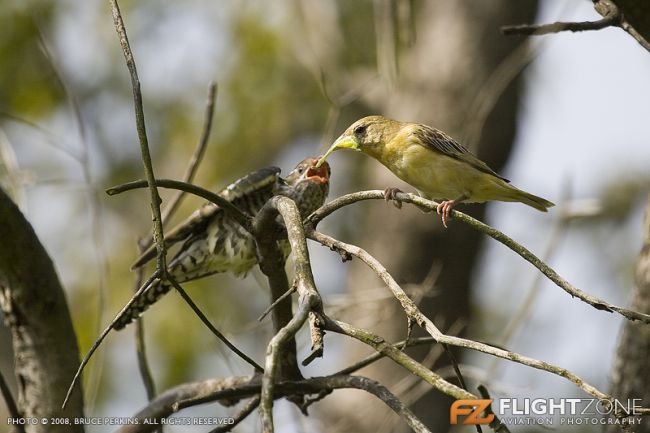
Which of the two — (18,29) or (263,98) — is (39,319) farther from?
(263,98)

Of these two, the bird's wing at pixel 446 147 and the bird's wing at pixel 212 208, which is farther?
the bird's wing at pixel 212 208

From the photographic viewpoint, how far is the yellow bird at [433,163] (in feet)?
14.5

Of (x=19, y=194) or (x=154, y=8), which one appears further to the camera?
(x=154, y=8)

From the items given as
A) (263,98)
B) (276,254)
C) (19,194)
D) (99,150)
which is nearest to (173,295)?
(99,150)

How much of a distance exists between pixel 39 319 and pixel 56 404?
0.39 m

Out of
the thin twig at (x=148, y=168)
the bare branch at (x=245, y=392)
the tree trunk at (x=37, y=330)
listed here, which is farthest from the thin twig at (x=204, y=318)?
the tree trunk at (x=37, y=330)

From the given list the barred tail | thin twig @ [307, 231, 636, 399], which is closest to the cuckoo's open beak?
the barred tail

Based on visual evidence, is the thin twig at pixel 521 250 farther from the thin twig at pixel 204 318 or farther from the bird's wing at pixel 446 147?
the bird's wing at pixel 446 147

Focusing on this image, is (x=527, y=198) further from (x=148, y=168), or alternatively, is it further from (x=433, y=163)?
(x=148, y=168)

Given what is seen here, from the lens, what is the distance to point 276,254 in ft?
11.2

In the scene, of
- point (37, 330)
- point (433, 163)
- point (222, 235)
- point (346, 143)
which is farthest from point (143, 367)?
point (433, 163)

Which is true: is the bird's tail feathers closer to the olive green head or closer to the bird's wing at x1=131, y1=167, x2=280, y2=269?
the olive green head

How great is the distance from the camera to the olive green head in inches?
181

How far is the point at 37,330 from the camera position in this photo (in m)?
3.79
